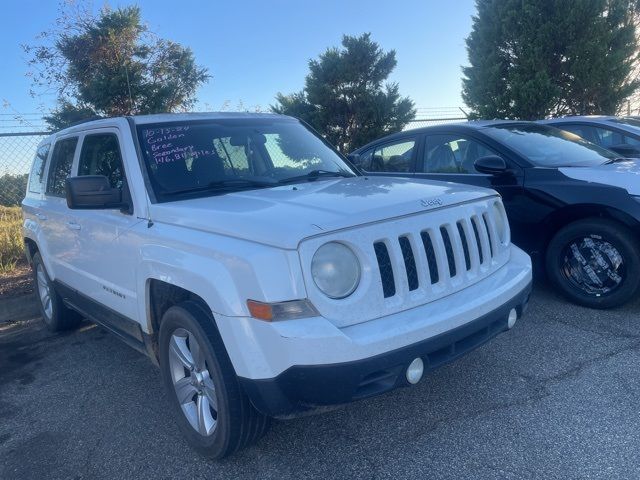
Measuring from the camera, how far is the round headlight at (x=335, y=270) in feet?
7.71

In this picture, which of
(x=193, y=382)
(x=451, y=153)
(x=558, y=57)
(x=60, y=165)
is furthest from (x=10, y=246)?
(x=558, y=57)

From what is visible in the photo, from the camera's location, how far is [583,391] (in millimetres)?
3146

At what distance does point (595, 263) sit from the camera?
439 centimetres

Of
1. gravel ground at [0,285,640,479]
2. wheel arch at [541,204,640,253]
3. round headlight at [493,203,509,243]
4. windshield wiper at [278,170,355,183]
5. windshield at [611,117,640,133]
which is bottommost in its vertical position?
gravel ground at [0,285,640,479]

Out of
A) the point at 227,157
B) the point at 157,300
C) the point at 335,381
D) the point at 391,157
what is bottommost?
the point at 335,381

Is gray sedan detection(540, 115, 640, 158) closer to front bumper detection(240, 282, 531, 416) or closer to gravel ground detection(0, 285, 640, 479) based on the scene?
gravel ground detection(0, 285, 640, 479)

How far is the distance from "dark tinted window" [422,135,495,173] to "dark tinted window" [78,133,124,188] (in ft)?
10.4

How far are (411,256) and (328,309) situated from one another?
568mm

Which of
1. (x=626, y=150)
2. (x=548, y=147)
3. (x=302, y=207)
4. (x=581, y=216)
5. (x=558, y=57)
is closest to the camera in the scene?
(x=302, y=207)

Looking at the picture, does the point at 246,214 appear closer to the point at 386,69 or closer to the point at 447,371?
the point at 447,371

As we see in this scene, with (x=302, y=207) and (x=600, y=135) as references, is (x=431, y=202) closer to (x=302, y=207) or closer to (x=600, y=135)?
(x=302, y=207)

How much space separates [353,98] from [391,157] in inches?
217

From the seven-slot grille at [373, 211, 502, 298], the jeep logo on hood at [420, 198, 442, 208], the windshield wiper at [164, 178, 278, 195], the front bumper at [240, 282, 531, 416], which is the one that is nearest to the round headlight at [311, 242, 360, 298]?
the seven-slot grille at [373, 211, 502, 298]

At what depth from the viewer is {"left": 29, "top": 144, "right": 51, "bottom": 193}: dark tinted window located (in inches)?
194
